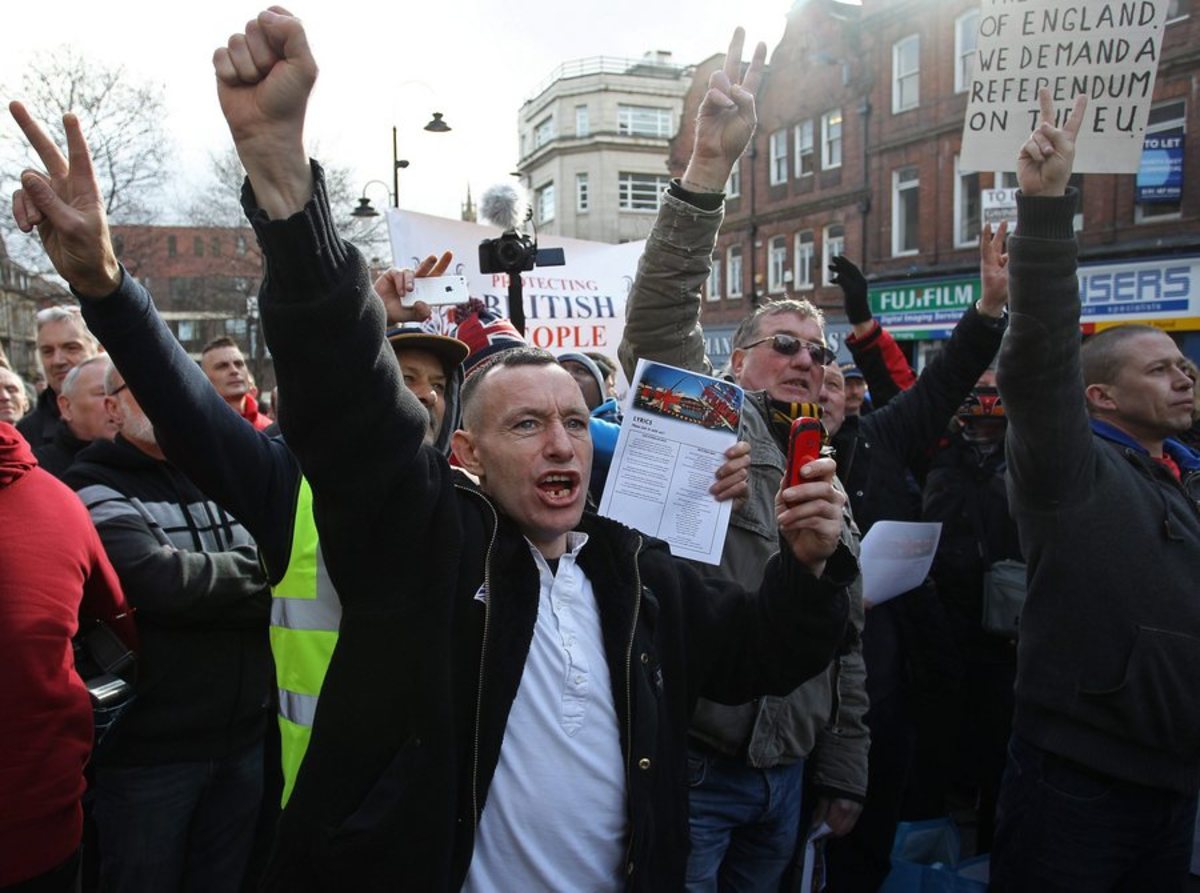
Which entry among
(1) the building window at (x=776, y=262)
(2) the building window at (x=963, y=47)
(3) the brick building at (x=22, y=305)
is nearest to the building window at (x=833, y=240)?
(1) the building window at (x=776, y=262)

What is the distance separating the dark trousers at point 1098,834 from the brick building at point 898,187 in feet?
53.9

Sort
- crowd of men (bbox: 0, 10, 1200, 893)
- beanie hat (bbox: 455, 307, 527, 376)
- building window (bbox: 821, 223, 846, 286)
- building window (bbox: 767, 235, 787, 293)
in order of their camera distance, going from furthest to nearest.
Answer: building window (bbox: 767, 235, 787, 293)
building window (bbox: 821, 223, 846, 286)
beanie hat (bbox: 455, 307, 527, 376)
crowd of men (bbox: 0, 10, 1200, 893)

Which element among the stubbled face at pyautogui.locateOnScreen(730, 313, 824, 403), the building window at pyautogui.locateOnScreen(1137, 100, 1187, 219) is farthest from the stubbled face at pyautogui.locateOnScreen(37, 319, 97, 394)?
the building window at pyautogui.locateOnScreen(1137, 100, 1187, 219)

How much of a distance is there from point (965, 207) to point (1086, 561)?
20.6m

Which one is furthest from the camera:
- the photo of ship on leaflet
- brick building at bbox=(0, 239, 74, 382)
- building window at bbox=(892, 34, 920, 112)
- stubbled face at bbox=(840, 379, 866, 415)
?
building window at bbox=(892, 34, 920, 112)

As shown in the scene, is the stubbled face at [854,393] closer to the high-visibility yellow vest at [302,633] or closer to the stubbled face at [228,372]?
→ the stubbled face at [228,372]

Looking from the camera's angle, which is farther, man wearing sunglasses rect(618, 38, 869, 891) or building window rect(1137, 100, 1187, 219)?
building window rect(1137, 100, 1187, 219)

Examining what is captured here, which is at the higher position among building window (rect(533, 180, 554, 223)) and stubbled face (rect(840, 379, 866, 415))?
building window (rect(533, 180, 554, 223))

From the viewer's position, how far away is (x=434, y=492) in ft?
5.05

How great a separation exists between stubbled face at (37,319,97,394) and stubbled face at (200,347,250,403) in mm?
753

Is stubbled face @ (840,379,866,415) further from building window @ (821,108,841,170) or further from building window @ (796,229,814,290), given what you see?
building window @ (796,229,814,290)

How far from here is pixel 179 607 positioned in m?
2.70

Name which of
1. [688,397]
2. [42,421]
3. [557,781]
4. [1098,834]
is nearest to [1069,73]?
[688,397]

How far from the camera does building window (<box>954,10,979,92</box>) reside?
20406 millimetres
